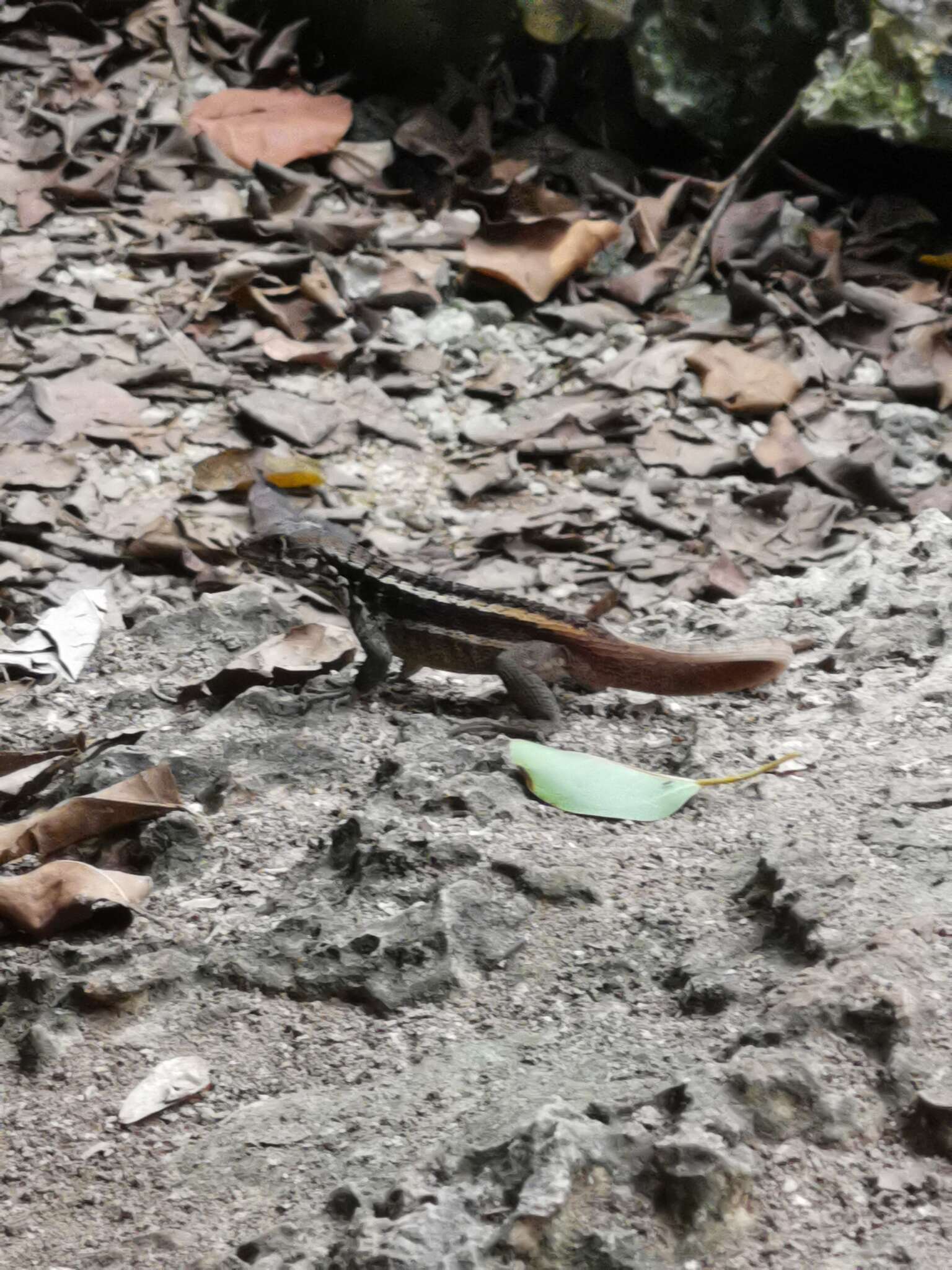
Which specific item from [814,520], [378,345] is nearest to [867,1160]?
[814,520]

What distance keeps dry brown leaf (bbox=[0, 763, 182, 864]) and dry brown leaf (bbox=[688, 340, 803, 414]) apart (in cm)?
404

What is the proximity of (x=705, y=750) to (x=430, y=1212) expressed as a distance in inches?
64.2

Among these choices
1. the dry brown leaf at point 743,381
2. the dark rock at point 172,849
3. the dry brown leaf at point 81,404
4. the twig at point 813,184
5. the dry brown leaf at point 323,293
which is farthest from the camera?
the twig at point 813,184

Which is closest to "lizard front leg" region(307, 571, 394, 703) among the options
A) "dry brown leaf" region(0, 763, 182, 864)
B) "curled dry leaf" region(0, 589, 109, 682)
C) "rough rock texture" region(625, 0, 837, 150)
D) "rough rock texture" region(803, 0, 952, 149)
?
"dry brown leaf" region(0, 763, 182, 864)

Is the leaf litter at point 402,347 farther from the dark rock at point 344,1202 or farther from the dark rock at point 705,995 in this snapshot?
the dark rock at point 344,1202

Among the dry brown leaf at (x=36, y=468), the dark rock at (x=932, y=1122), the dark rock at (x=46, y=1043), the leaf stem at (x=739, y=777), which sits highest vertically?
the dark rock at (x=932, y=1122)

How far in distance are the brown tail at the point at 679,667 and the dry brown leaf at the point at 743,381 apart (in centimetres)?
290

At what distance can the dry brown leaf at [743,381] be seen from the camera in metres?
6.20

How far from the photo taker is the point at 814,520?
5586 mm

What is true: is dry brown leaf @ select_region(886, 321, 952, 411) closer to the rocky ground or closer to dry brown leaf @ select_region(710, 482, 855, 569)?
the rocky ground

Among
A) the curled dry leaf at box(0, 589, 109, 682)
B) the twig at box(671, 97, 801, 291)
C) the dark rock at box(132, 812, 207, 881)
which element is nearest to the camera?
the dark rock at box(132, 812, 207, 881)

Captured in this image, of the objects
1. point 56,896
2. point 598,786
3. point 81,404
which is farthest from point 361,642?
point 81,404

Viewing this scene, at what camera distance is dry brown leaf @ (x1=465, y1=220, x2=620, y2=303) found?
663 cm

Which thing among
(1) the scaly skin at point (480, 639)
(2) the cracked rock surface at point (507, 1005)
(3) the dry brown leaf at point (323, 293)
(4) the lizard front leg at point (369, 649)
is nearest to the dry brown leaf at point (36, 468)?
(3) the dry brown leaf at point (323, 293)
